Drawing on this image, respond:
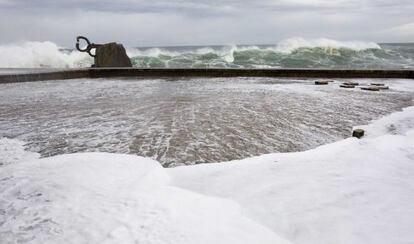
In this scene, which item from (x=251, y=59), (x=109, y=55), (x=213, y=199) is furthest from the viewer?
(x=251, y=59)

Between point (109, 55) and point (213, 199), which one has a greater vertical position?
point (109, 55)

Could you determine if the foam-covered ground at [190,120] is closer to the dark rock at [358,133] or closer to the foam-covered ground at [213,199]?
the dark rock at [358,133]

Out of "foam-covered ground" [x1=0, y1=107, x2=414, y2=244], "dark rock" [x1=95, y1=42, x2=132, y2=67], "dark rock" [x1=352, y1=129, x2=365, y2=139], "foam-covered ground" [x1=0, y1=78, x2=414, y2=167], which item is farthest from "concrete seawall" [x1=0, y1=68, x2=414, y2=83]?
"foam-covered ground" [x1=0, y1=107, x2=414, y2=244]

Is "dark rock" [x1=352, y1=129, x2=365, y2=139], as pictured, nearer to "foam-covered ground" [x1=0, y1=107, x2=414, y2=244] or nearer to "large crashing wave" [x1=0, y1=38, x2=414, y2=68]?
"foam-covered ground" [x1=0, y1=107, x2=414, y2=244]

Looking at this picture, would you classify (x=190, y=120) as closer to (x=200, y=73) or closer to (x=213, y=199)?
(x=213, y=199)

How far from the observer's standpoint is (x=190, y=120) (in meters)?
4.09

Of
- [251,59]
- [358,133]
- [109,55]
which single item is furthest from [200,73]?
[251,59]

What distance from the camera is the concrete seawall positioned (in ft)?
30.1

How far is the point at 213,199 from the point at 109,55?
11.0 m

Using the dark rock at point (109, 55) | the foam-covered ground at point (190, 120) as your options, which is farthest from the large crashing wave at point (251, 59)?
the foam-covered ground at point (190, 120)

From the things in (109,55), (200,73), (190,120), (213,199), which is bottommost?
(213,199)

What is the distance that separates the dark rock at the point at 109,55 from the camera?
40.1ft

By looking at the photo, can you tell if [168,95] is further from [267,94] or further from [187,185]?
[187,185]

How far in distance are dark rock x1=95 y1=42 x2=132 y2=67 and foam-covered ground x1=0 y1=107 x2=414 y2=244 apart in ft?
32.0
